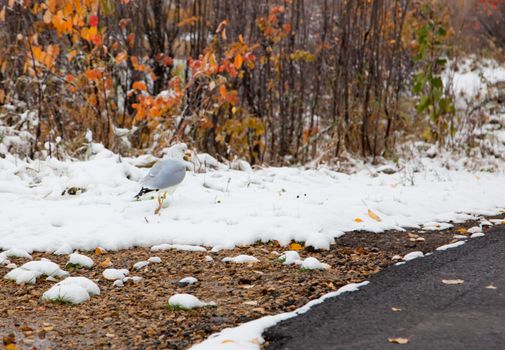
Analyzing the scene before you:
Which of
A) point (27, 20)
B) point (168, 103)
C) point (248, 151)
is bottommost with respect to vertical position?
point (248, 151)

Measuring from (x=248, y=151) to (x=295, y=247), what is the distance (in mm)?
4160

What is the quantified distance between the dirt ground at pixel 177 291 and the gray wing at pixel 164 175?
1.71ft

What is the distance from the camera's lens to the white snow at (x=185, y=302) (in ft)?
9.51

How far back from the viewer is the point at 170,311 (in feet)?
9.55

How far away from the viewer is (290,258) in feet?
11.8

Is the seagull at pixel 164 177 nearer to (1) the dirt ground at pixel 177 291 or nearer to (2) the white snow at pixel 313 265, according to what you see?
(1) the dirt ground at pixel 177 291

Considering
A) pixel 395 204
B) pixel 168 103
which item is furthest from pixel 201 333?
pixel 168 103

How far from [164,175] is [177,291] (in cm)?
128

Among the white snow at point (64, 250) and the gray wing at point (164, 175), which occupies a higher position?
the gray wing at point (164, 175)

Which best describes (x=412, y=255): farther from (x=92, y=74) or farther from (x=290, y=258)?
(x=92, y=74)

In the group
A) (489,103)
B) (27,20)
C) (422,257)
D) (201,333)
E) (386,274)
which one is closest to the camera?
(201,333)

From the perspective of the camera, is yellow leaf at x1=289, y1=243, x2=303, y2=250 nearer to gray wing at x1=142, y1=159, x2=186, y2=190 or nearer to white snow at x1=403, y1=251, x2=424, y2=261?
white snow at x1=403, y1=251, x2=424, y2=261

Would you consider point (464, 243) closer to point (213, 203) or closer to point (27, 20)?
point (213, 203)

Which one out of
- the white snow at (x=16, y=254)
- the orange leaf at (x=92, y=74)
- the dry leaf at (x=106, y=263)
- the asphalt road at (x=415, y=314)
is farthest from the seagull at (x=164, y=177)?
the orange leaf at (x=92, y=74)
